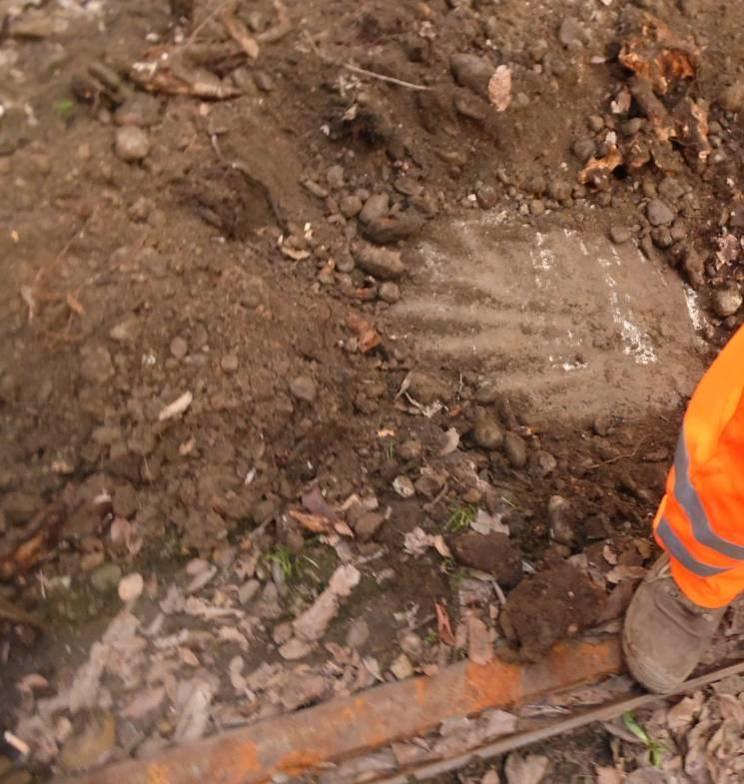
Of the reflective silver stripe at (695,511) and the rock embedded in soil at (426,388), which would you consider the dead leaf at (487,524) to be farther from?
the reflective silver stripe at (695,511)

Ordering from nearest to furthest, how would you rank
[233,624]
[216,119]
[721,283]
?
[233,624] < [216,119] < [721,283]

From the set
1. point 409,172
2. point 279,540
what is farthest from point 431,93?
point 279,540

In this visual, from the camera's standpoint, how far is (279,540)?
2443mm

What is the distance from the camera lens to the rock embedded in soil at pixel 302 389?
2477mm

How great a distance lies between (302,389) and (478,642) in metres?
1.02

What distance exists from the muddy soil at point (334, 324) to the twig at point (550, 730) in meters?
0.25

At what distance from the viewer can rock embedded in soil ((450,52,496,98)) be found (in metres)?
2.82

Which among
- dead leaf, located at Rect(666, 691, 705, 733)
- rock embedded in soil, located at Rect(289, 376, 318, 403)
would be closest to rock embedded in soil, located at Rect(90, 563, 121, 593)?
rock embedded in soil, located at Rect(289, 376, 318, 403)

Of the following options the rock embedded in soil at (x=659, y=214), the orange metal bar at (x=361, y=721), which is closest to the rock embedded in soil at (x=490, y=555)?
the orange metal bar at (x=361, y=721)

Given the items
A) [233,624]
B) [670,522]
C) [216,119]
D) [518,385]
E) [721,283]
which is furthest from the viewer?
[721,283]

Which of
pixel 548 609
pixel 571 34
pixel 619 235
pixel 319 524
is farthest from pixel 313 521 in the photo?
pixel 571 34

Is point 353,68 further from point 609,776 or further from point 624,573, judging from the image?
point 609,776

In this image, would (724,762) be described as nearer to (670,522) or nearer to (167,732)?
(670,522)

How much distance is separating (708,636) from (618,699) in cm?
37
